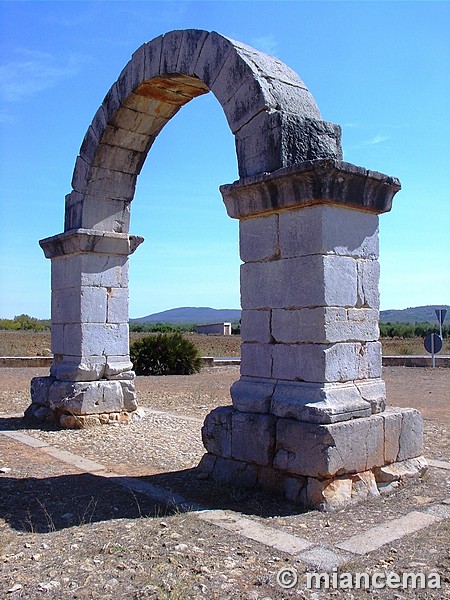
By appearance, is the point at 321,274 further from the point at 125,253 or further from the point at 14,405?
the point at 14,405

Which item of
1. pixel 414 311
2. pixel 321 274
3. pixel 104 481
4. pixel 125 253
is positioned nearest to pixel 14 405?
pixel 125 253

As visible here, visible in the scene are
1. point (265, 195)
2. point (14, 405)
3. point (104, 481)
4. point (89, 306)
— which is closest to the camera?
point (265, 195)

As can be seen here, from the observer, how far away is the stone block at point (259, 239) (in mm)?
5488

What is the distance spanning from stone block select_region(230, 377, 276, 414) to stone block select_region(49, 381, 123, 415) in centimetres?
345

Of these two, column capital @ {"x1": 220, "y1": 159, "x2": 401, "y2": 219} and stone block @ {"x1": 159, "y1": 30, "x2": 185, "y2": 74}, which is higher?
stone block @ {"x1": 159, "y1": 30, "x2": 185, "y2": 74}

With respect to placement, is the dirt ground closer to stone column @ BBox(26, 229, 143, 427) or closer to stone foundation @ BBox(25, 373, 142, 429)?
stone foundation @ BBox(25, 373, 142, 429)

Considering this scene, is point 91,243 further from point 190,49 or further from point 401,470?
point 401,470

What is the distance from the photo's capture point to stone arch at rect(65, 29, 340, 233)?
548 cm

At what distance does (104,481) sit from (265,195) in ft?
9.89

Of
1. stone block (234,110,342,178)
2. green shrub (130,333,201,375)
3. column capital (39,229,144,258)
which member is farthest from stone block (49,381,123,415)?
green shrub (130,333,201,375)

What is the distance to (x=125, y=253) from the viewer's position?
30.0 feet

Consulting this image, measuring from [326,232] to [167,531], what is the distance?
2609mm

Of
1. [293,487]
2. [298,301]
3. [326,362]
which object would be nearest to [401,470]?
[293,487]

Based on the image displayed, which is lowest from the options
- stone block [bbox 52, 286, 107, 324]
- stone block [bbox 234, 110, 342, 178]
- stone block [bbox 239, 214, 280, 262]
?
stone block [bbox 52, 286, 107, 324]
